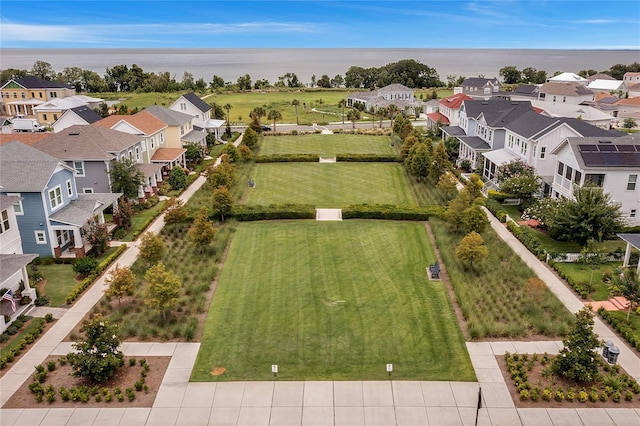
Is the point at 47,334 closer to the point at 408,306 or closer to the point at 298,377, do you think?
the point at 298,377

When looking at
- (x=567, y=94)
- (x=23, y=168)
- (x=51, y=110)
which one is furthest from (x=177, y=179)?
(x=567, y=94)

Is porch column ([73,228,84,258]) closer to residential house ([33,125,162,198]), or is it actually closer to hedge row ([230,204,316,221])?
residential house ([33,125,162,198])

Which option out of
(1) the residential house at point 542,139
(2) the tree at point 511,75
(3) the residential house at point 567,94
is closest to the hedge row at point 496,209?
(1) the residential house at point 542,139

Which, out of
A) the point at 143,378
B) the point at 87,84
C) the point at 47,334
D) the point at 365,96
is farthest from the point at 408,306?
the point at 87,84

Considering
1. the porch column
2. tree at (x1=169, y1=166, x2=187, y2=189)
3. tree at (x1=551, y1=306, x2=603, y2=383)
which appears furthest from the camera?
tree at (x1=169, y1=166, x2=187, y2=189)

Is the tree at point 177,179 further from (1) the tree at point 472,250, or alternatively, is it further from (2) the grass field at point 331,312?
(1) the tree at point 472,250

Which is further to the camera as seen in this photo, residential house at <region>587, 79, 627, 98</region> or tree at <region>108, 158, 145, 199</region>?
residential house at <region>587, 79, 627, 98</region>

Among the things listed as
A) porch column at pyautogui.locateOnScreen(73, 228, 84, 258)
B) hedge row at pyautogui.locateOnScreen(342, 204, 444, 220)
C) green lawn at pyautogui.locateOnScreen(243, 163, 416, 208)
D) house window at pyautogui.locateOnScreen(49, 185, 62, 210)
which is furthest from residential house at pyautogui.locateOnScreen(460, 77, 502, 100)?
porch column at pyautogui.locateOnScreen(73, 228, 84, 258)
